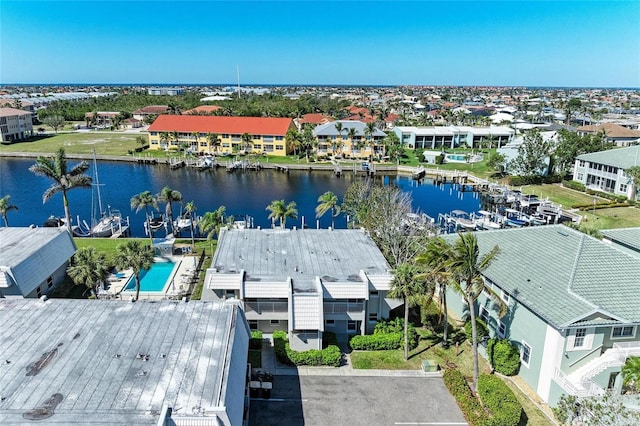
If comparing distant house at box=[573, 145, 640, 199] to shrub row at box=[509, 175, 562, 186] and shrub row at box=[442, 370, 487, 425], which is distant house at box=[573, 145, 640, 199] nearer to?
shrub row at box=[509, 175, 562, 186]

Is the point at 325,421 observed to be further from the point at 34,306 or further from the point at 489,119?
the point at 489,119

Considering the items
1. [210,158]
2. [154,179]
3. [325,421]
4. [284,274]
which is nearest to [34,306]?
[284,274]

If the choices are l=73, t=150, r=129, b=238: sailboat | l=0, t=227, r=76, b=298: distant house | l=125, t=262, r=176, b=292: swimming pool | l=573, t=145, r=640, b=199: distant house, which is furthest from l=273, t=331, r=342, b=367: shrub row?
l=573, t=145, r=640, b=199: distant house

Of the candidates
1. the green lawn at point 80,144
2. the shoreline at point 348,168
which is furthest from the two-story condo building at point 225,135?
the green lawn at point 80,144

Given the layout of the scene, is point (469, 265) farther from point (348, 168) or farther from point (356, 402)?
point (348, 168)

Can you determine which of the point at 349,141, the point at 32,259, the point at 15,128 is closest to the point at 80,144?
the point at 15,128
